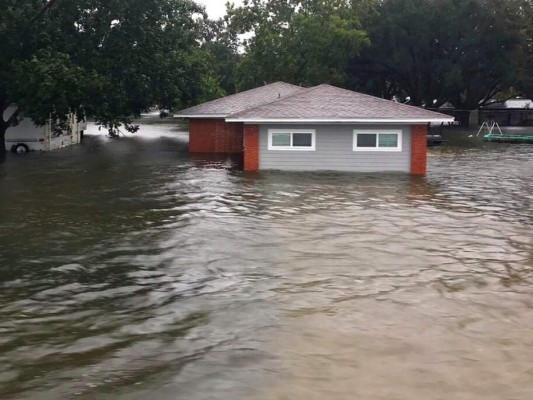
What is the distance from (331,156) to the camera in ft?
92.5

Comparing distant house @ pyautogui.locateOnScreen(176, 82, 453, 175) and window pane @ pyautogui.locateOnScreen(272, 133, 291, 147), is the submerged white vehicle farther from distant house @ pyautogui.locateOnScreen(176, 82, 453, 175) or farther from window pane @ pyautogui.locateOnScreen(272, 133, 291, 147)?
window pane @ pyautogui.locateOnScreen(272, 133, 291, 147)

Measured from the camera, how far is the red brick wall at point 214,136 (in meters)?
38.4

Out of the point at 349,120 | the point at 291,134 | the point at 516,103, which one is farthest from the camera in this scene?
the point at 516,103

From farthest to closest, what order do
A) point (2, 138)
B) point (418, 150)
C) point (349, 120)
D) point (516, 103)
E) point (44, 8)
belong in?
1. point (516, 103)
2. point (2, 138)
3. point (44, 8)
4. point (418, 150)
5. point (349, 120)

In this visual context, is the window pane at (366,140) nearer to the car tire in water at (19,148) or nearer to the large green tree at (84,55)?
the large green tree at (84,55)

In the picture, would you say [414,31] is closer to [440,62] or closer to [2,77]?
[440,62]

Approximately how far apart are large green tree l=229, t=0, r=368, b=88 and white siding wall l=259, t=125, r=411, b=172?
3147 cm

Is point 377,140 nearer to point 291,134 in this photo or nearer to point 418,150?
point 418,150

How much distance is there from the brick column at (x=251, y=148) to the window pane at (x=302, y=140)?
1.68 m

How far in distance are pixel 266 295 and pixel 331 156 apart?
18153mm

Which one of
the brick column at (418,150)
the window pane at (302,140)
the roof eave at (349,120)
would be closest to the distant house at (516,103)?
the brick column at (418,150)

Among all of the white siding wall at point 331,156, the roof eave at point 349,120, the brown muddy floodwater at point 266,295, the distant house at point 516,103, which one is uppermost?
the distant house at point 516,103

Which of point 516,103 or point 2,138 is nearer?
point 2,138

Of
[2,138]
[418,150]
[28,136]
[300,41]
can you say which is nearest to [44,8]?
[2,138]
